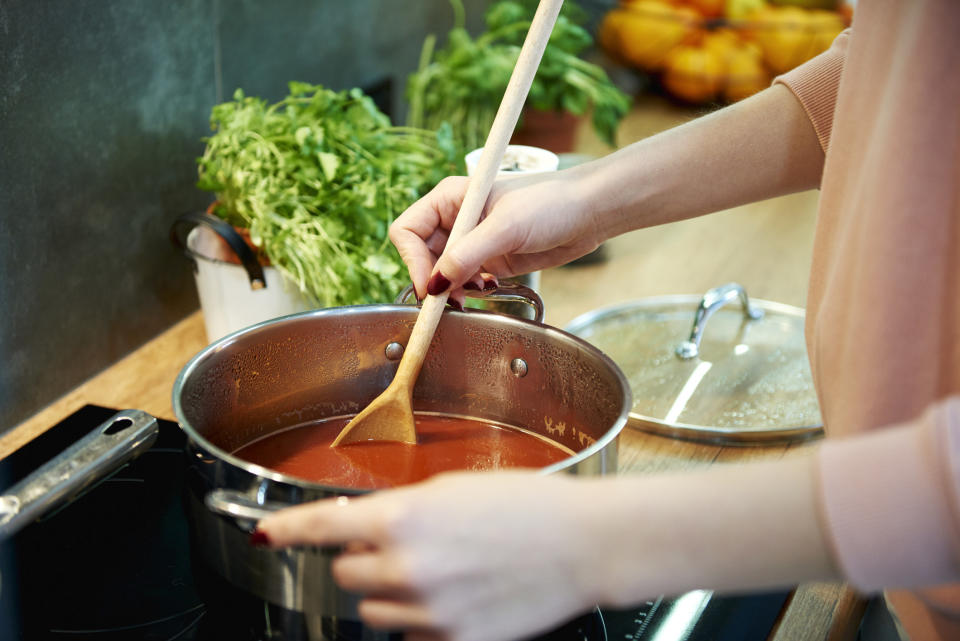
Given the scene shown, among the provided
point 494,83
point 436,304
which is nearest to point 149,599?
point 436,304

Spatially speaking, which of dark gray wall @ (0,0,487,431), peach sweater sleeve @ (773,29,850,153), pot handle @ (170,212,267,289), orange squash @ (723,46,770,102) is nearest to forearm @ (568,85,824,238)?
peach sweater sleeve @ (773,29,850,153)

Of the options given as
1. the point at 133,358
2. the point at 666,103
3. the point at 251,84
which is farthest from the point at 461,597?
the point at 666,103

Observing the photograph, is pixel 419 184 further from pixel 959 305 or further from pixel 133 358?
pixel 959 305

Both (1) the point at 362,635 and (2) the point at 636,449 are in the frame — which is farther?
(2) the point at 636,449

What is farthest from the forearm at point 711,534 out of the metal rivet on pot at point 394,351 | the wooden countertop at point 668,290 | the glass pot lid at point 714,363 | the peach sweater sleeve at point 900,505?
the glass pot lid at point 714,363

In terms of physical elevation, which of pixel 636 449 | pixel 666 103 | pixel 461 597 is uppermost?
pixel 461 597

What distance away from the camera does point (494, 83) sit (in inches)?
61.2

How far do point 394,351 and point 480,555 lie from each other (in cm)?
46

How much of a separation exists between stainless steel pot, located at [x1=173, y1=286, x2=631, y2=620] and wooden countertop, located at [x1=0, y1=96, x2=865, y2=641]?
17 centimetres

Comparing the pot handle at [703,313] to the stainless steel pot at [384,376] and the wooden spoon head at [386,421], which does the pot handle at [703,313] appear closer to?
the stainless steel pot at [384,376]

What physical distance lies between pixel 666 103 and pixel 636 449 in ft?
3.42

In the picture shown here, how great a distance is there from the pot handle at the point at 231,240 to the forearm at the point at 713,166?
390 mm

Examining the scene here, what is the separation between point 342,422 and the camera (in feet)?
3.06

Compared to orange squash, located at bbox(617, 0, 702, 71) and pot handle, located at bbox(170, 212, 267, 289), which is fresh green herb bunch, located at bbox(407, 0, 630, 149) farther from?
pot handle, located at bbox(170, 212, 267, 289)
